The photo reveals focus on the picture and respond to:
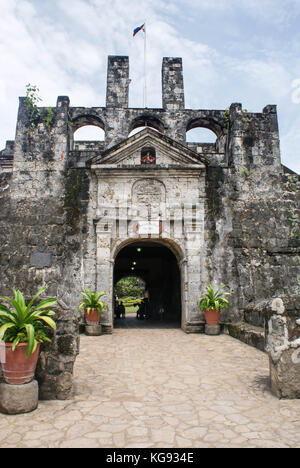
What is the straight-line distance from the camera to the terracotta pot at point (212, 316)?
828 centimetres

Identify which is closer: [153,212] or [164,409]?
[164,409]

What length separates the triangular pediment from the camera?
929cm

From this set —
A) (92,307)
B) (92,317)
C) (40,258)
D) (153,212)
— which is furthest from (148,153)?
(92,317)

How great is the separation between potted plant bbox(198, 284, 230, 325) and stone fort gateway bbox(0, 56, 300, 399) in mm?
360

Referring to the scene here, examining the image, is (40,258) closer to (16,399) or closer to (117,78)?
(16,399)

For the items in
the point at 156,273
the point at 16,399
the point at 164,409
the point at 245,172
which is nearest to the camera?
the point at 16,399

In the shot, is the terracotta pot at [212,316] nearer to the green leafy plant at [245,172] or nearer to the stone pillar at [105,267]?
the stone pillar at [105,267]

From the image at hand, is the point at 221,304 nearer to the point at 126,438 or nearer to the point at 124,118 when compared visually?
the point at 126,438

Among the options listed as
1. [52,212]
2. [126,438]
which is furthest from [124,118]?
[126,438]

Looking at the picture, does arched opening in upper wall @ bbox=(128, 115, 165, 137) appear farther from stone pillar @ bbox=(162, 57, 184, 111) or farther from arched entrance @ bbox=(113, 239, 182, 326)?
arched entrance @ bbox=(113, 239, 182, 326)

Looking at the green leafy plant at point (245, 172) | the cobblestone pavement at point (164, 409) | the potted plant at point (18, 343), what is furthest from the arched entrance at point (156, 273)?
the potted plant at point (18, 343)

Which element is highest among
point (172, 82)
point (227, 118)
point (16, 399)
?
point (172, 82)

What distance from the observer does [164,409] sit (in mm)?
3309

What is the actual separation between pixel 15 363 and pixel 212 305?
5956 mm
